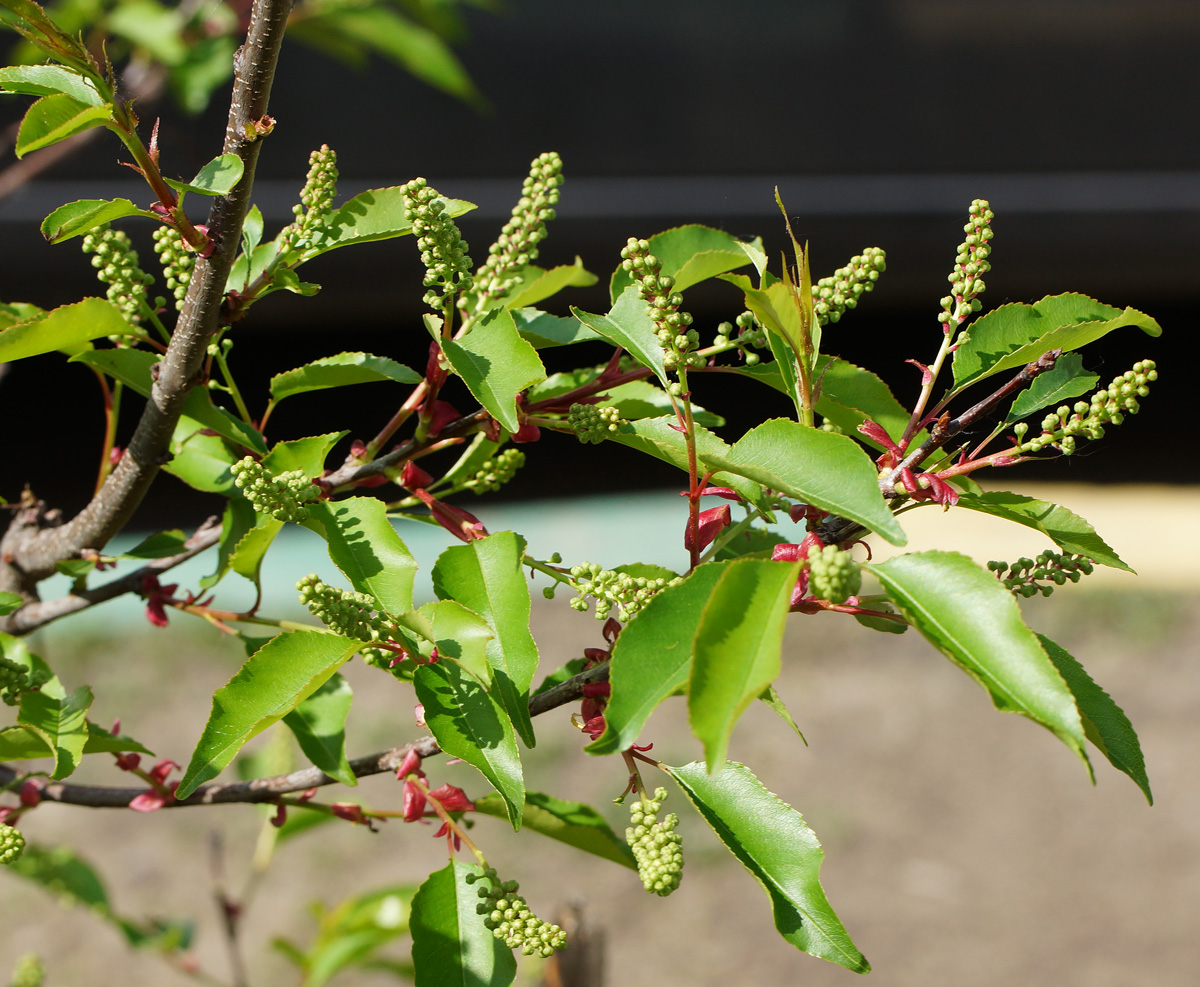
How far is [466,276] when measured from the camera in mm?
712

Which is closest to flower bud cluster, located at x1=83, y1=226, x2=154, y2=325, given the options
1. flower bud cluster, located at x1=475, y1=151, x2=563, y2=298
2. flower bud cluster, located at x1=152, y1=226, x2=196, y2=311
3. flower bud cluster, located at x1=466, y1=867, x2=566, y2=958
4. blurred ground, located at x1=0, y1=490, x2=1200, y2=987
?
flower bud cluster, located at x1=152, y1=226, x2=196, y2=311

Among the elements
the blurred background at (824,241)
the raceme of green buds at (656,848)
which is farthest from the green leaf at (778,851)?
the blurred background at (824,241)

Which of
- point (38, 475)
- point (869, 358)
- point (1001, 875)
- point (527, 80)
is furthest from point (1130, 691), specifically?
point (38, 475)

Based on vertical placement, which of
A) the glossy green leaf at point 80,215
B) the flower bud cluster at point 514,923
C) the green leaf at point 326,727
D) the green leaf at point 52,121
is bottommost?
the green leaf at point 326,727

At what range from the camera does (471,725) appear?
0.64 meters

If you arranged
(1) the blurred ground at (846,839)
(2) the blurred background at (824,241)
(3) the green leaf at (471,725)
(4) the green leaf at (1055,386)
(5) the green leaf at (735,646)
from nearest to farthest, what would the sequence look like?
(5) the green leaf at (735,646)
(3) the green leaf at (471,725)
(4) the green leaf at (1055,386)
(1) the blurred ground at (846,839)
(2) the blurred background at (824,241)

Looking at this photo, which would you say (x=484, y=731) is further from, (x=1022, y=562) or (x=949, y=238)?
(x=949, y=238)

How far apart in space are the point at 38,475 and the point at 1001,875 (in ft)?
9.81

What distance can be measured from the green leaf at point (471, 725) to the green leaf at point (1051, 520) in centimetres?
29

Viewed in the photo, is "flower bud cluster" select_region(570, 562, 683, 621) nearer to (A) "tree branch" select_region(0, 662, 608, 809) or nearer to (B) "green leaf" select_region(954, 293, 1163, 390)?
(A) "tree branch" select_region(0, 662, 608, 809)

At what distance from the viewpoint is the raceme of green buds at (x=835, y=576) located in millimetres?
530

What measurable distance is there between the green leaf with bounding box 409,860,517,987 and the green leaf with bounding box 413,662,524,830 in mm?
128

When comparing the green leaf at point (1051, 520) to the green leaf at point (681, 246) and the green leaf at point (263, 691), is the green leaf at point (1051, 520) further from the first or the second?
the green leaf at point (263, 691)

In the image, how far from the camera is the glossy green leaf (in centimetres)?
65
